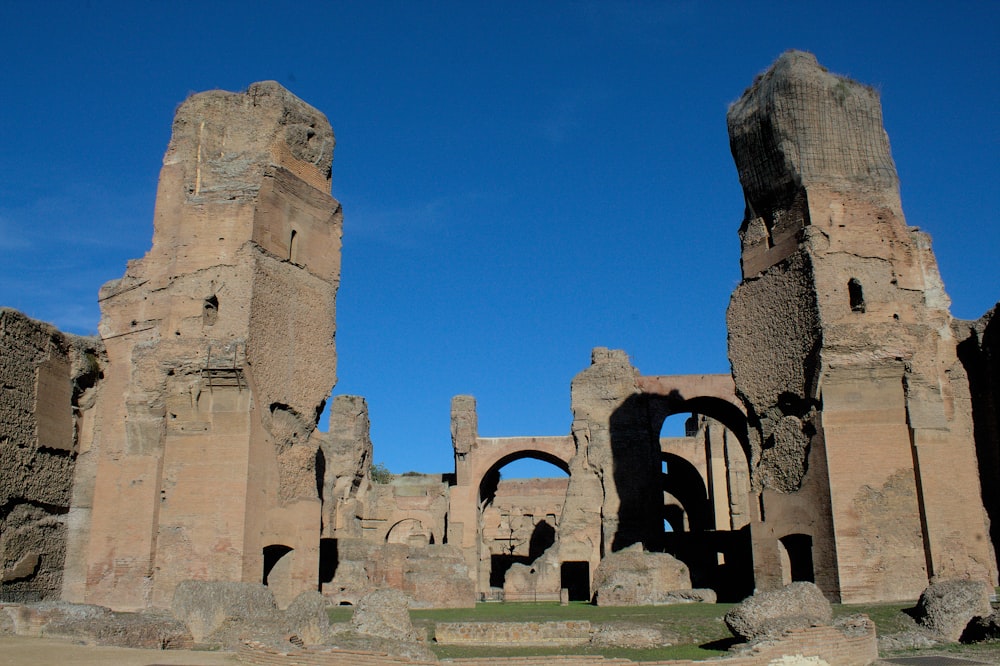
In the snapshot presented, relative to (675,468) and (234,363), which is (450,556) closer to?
(234,363)

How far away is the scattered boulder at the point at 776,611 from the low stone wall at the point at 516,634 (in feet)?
5.90

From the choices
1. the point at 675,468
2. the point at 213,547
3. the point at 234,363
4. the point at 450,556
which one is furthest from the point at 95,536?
the point at 675,468

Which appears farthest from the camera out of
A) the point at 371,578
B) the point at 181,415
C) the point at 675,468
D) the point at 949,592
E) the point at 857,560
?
the point at 675,468

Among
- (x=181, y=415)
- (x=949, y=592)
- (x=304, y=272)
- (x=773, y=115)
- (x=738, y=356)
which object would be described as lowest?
(x=949, y=592)

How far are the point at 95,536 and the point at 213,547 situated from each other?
1892mm

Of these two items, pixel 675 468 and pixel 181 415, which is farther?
pixel 675 468

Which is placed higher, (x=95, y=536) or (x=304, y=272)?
(x=304, y=272)

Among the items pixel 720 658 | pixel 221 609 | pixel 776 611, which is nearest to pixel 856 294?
pixel 776 611

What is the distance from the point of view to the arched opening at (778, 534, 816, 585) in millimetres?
13562

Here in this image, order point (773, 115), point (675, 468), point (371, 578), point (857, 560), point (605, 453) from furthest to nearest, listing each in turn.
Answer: point (675, 468) < point (605, 453) < point (371, 578) < point (773, 115) < point (857, 560)

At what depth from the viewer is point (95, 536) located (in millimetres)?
13117

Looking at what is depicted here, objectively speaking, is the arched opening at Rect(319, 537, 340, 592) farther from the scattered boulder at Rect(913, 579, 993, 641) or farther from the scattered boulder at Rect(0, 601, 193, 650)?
the scattered boulder at Rect(913, 579, 993, 641)

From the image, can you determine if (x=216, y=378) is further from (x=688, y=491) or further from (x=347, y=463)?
(x=688, y=491)

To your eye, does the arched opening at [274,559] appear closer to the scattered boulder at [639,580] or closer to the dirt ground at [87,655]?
the dirt ground at [87,655]
